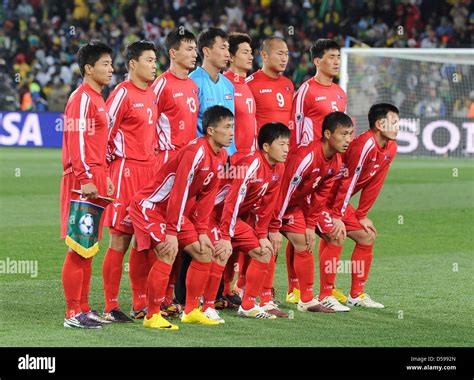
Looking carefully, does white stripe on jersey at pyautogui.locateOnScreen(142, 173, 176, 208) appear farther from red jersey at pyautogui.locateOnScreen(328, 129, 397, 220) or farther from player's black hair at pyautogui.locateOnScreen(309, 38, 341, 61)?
player's black hair at pyautogui.locateOnScreen(309, 38, 341, 61)

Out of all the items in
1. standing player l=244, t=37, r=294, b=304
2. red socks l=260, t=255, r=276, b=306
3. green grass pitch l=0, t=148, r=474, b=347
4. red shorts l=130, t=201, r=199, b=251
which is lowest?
green grass pitch l=0, t=148, r=474, b=347

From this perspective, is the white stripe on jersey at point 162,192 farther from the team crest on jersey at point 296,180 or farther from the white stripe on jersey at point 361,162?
the white stripe on jersey at point 361,162

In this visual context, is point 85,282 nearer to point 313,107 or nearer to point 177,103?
point 177,103

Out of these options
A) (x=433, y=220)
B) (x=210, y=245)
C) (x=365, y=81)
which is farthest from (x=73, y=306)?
(x=365, y=81)

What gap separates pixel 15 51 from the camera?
2995 centimetres

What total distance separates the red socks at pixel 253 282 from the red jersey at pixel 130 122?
117cm

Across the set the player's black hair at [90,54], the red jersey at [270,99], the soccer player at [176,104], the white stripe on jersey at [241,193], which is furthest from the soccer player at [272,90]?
the player's black hair at [90,54]

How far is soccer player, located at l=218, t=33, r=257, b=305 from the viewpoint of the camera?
902 centimetres

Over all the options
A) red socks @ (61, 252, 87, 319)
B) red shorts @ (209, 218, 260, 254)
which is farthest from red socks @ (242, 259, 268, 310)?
red socks @ (61, 252, 87, 319)

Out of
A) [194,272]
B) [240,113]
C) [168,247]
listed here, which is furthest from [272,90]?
[168,247]

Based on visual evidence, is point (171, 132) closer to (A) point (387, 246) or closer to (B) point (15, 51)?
(A) point (387, 246)

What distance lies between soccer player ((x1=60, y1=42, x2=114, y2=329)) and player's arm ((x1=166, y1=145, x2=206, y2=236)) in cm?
46

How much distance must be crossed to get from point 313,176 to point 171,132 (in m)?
1.19

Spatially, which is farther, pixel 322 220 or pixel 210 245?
pixel 322 220
